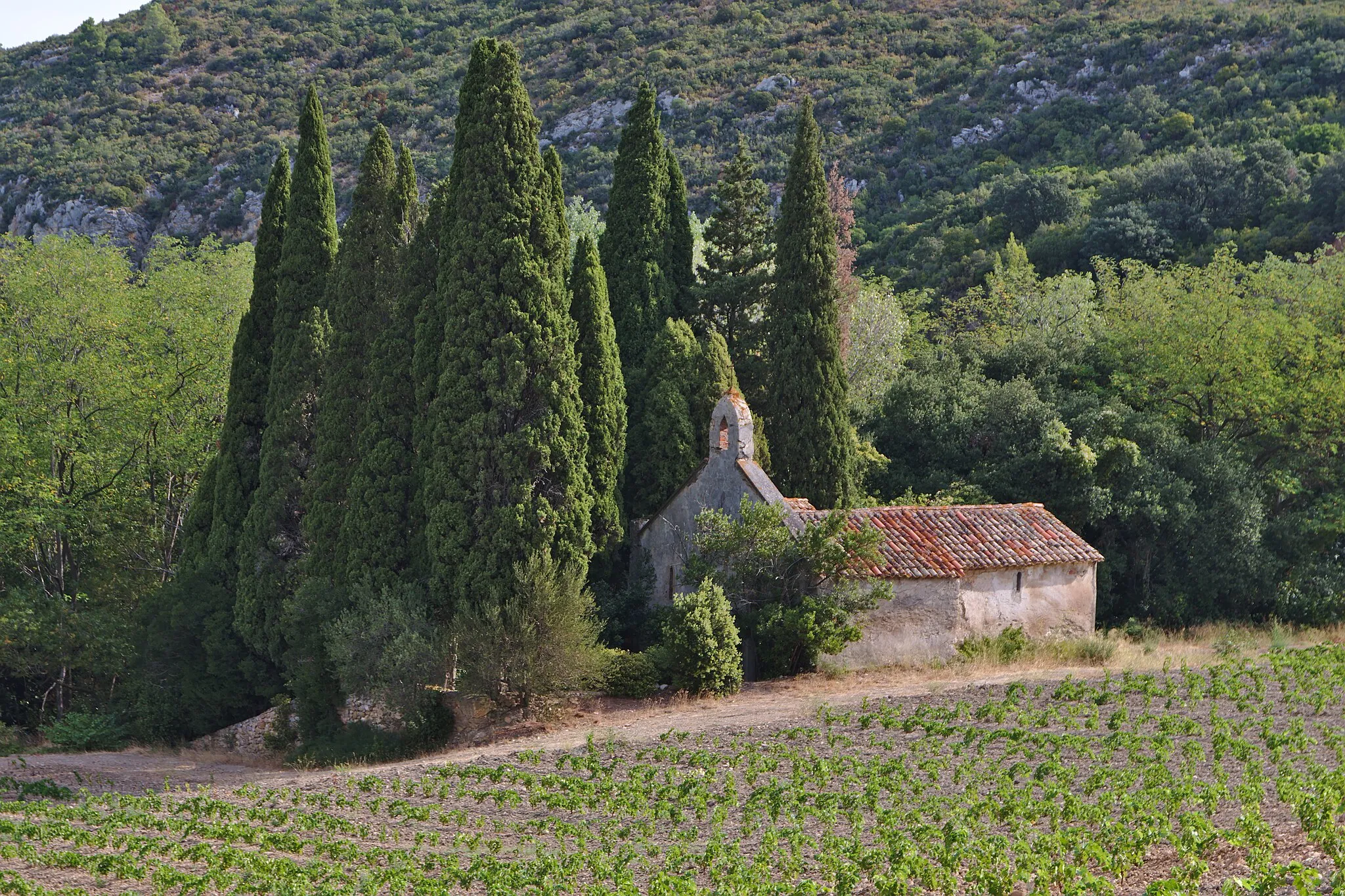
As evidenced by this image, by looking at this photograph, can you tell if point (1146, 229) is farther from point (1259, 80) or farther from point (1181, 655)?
point (1181, 655)

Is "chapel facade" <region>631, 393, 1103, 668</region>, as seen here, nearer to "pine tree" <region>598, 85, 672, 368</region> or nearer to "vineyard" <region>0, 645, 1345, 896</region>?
"vineyard" <region>0, 645, 1345, 896</region>

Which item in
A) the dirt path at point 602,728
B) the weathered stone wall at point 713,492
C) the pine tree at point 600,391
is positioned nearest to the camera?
the dirt path at point 602,728

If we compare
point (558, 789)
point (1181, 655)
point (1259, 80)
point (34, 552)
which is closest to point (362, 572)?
point (558, 789)

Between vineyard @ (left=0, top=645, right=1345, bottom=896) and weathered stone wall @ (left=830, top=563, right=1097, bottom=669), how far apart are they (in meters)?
2.73

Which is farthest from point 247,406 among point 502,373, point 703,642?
point 703,642

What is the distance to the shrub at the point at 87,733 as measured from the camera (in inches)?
1057

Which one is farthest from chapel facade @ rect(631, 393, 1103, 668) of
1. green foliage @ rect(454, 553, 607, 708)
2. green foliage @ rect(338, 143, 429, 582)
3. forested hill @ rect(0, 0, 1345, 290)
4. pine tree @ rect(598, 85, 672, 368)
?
forested hill @ rect(0, 0, 1345, 290)

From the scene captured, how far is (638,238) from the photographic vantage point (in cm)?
3117

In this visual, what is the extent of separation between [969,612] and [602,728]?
8.15m

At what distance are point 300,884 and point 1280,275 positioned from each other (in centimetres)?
3268

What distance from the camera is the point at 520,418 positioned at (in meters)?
23.9

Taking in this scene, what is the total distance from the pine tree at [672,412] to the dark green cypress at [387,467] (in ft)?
18.5

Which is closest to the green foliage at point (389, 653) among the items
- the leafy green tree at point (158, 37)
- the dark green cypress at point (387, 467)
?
the dark green cypress at point (387, 467)

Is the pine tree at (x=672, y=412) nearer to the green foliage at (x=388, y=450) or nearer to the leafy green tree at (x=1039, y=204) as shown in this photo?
the green foliage at (x=388, y=450)
